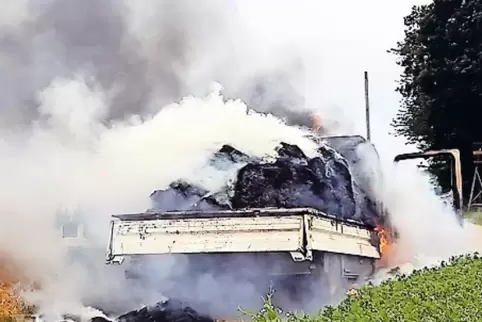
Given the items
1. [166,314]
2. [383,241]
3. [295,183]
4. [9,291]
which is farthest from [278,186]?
[9,291]

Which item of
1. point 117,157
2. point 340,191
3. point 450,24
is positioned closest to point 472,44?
point 450,24

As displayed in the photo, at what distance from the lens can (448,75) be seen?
77.8ft

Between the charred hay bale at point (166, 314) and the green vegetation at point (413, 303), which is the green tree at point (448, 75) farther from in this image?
the green vegetation at point (413, 303)

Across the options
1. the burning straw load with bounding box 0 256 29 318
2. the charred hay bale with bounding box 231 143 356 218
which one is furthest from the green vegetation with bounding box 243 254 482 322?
the burning straw load with bounding box 0 256 29 318

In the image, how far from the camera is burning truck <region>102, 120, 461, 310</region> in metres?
9.53

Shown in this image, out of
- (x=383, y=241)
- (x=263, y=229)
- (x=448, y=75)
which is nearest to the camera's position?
(x=263, y=229)

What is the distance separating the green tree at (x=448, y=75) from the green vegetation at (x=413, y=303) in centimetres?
1583

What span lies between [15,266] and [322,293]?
3.64 metres

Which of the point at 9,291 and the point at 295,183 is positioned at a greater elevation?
the point at 295,183

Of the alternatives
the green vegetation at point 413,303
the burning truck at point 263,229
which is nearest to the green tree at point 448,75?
the burning truck at point 263,229

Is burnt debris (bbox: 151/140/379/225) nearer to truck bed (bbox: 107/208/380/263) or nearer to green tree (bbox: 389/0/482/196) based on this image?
truck bed (bbox: 107/208/380/263)

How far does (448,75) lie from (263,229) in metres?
15.4

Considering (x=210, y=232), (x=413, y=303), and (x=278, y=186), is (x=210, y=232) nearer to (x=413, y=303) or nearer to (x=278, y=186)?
(x=278, y=186)

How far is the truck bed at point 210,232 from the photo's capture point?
9438 mm
